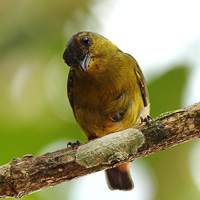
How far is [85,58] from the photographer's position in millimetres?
3809

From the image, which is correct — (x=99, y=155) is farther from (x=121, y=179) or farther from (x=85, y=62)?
(x=121, y=179)

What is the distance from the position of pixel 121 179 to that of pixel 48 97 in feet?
4.42

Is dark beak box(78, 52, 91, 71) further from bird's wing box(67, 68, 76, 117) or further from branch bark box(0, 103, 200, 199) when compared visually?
branch bark box(0, 103, 200, 199)

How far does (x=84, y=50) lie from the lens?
3824 mm

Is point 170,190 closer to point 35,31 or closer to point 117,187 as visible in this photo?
point 117,187

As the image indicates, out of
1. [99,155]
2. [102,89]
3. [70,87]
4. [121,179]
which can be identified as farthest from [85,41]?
[121,179]

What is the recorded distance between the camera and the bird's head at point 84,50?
3750 millimetres

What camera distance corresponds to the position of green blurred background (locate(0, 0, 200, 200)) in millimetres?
3750

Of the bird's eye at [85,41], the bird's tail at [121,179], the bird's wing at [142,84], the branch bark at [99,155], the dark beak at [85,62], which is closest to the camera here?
the branch bark at [99,155]

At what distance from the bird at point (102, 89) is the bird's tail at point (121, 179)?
25.6 inches

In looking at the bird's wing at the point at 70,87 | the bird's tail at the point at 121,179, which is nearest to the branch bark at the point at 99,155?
the bird's wing at the point at 70,87

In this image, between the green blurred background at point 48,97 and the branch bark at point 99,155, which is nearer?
the branch bark at point 99,155

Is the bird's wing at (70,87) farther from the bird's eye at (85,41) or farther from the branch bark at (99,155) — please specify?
the branch bark at (99,155)

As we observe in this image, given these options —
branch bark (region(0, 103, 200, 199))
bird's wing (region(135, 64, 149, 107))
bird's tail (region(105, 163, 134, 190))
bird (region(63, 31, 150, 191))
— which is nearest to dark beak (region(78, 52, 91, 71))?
bird (region(63, 31, 150, 191))
